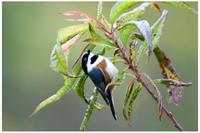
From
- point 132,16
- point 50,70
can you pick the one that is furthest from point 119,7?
point 50,70

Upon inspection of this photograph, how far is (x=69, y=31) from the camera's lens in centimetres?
98

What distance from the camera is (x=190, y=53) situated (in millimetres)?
8383

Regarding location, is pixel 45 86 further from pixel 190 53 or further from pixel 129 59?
pixel 129 59

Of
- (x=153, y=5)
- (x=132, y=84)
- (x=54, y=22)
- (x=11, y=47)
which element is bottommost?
(x=11, y=47)

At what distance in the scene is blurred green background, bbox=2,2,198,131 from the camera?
724cm

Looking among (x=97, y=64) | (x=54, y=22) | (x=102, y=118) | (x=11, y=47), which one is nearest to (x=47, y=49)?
(x=54, y=22)

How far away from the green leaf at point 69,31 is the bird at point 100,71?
0.07 meters

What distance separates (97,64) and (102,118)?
643cm

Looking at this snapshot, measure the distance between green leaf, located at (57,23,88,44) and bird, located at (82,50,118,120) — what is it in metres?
0.07

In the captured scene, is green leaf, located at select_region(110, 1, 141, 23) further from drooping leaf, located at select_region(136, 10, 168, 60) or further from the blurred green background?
the blurred green background

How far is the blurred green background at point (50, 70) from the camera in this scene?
7.24 metres

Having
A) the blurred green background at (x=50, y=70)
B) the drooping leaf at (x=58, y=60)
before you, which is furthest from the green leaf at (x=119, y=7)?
the blurred green background at (x=50, y=70)

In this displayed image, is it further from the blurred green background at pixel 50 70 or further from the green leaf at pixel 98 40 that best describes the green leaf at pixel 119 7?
the blurred green background at pixel 50 70

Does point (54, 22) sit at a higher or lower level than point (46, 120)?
higher
